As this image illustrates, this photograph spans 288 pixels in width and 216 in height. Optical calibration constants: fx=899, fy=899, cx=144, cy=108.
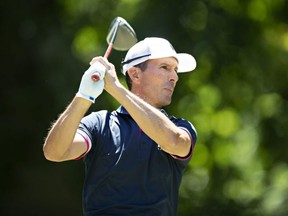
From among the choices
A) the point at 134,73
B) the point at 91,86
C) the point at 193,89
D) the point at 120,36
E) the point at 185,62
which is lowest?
the point at 91,86

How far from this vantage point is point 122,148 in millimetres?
4477

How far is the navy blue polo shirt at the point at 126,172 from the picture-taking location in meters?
4.38

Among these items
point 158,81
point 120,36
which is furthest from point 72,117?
point 120,36

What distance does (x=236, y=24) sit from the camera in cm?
991

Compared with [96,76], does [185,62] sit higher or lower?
higher

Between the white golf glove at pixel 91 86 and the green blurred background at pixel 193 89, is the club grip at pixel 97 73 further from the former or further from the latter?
the green blurred background at pixel 193 89

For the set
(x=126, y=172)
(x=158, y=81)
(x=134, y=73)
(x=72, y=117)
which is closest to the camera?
(x=72, y=117)

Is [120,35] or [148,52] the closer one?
[148,52]

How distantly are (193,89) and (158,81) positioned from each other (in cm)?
567

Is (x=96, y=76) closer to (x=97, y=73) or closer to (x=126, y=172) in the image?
(x=97, y=73)

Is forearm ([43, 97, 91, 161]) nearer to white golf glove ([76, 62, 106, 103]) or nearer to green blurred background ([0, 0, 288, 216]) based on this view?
white golf glove ([76, 62, 106, 103])

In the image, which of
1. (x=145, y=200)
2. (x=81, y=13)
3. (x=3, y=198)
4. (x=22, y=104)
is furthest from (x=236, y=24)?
(x=145, y=200)

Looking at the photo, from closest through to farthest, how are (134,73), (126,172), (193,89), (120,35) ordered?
(126,172)
(134,73)
(120,35)
(193,89)

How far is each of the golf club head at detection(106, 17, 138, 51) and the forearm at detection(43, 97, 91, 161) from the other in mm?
778
